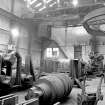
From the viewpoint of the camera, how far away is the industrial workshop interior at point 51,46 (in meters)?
3.38

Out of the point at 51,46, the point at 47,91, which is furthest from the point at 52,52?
the point at 47,91

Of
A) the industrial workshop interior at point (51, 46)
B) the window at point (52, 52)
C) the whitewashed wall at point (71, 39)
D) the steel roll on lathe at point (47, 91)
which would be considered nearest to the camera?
the steel roll on lathe at point (47, 91)

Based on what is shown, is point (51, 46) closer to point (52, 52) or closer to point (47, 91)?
point (52, 52)

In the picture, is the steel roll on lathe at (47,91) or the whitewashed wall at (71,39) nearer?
the steel roll on lathe at (47,91)

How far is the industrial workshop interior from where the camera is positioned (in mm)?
3383

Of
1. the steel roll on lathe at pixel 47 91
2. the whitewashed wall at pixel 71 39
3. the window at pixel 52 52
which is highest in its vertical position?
the whitewashed wall at pixel 71 39

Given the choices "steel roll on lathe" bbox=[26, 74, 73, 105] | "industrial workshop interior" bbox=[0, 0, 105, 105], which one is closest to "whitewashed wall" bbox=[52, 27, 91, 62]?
"industrial workshop interior" bbox=[0, 0, 105, 105]

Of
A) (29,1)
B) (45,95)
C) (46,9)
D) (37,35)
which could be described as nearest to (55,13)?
(46,9)

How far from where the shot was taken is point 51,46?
44.3 feet

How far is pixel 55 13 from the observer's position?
397 inches

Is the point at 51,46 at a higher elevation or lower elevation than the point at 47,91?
higher

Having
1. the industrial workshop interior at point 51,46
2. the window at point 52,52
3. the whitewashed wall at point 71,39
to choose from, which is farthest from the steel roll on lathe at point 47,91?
the window at point 52,52

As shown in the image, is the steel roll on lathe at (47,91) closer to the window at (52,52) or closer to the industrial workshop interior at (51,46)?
the industrial workshop interior at (51,46)

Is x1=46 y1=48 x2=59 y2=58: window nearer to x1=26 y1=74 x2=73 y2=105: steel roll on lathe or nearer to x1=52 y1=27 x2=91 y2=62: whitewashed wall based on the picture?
x1=52 y1=27 x2=91 y2=62: whitewashed wall
